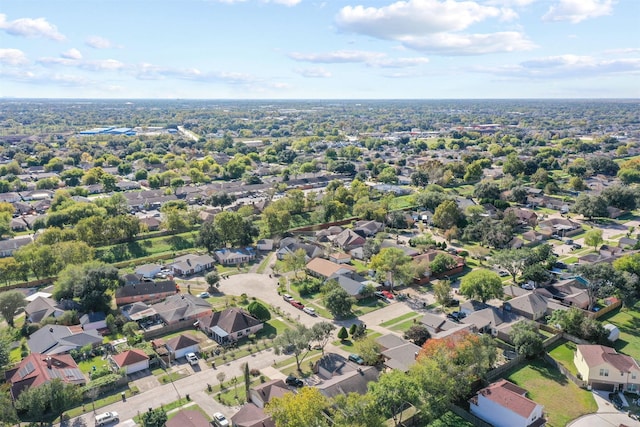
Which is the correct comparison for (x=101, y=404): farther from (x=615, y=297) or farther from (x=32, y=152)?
(x=32, y=152)

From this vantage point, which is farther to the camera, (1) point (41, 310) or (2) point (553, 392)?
(1) point (41, 310)

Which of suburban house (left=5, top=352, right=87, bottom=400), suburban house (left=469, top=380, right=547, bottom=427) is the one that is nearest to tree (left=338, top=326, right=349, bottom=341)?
suburban house (left=469, top=380, right=547, bottom=427)

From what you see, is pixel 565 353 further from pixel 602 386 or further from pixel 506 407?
pixel 506 407

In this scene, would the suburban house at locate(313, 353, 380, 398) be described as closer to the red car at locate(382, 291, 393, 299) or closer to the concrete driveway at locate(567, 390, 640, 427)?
the concrete driveway at locate(567, 390, 640, 427)

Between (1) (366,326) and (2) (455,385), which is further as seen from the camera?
(1) (366,326)

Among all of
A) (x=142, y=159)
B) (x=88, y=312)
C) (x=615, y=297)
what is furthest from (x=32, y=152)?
(x=615, y=297)

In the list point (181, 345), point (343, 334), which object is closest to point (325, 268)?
point (343, 334)

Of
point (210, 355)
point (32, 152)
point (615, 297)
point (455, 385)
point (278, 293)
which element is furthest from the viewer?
point (32, 152)
